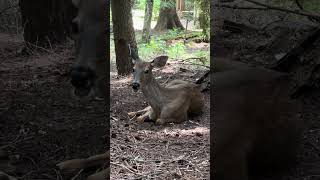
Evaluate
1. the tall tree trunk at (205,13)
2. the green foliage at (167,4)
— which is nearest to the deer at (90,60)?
the tall tree trunk at (205,13)

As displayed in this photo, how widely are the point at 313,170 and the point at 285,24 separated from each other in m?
0.63

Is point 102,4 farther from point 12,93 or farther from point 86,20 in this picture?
point 12,93

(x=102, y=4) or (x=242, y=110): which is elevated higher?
(x=102, y=4)

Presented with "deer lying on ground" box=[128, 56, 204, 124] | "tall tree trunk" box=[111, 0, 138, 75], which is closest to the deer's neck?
"deer lying on ground" box=[128, 56, 204, 124]

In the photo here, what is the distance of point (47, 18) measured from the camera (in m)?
1.09

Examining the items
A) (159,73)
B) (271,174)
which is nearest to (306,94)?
(271,174)

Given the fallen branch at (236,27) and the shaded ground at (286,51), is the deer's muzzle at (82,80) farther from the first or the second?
Answer: the fallen branch at (236,27)

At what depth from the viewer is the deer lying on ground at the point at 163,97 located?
3477mm

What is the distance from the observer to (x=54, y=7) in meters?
1.08

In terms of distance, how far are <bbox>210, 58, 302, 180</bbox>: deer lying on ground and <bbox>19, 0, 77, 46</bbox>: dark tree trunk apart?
0.50 m

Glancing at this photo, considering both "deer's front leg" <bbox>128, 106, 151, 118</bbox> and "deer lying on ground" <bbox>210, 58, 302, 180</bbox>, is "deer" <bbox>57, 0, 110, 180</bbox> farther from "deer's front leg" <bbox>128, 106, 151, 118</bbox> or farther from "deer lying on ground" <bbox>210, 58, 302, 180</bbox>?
"deer's front leg" <bbox>128, 106, 151, 118</bbox>

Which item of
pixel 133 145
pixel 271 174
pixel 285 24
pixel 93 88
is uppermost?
pixel 285 24

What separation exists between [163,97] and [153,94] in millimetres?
109

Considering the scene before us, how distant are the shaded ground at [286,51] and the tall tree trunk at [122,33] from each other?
285cm
